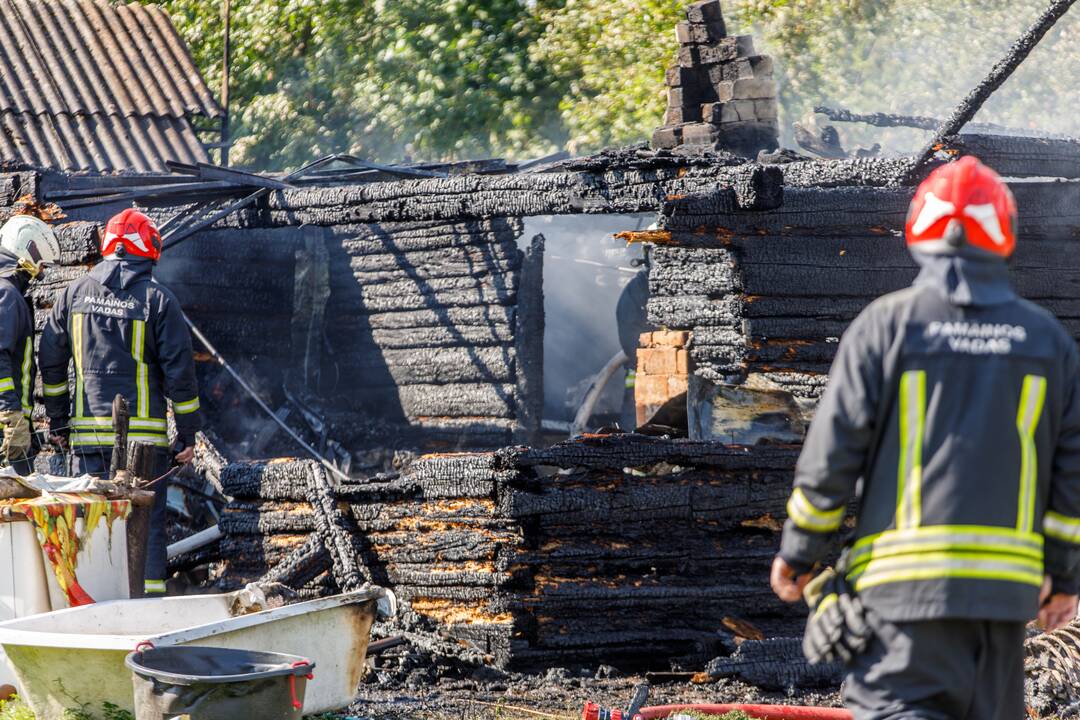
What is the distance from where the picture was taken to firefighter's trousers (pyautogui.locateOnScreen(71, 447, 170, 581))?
7.91m

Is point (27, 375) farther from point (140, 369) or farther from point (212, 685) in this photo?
point (212, 685)

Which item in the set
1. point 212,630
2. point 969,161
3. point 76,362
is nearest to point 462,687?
point 212,630

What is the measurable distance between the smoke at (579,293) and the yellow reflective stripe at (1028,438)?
28.2 ft

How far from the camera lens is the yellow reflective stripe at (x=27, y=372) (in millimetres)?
8445

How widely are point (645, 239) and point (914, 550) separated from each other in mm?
4033

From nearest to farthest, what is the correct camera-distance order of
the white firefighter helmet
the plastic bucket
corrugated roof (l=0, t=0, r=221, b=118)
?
the plastic bucket → the white firefighter helmet → corrugated roof (l=0, t=0, r=221, b=118)

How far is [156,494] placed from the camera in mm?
8016

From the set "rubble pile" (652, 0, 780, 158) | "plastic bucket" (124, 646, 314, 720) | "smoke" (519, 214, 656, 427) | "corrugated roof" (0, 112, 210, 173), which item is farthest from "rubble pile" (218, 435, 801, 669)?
"corrugated roof" (0, 112, 210, 173)

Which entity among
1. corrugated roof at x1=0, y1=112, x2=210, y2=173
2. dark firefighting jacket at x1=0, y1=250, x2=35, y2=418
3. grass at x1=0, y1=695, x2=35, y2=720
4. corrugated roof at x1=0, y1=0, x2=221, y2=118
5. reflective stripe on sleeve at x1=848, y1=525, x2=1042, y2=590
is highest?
corrugated roof at x1=0, y1=0, x2=221, y2=118

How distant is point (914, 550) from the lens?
382cm

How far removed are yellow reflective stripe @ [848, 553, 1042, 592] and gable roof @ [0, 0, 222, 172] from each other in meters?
11.3

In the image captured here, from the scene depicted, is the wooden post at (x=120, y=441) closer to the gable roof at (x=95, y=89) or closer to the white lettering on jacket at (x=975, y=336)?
the white lettering on jacket at (x=975, y=336)

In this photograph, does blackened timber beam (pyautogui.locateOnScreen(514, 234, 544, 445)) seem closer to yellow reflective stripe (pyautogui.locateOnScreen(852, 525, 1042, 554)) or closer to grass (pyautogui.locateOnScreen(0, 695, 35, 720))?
grass (pyautogui.locateOnScreen(0, 695, 35, 720))

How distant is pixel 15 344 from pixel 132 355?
81 centimetres
